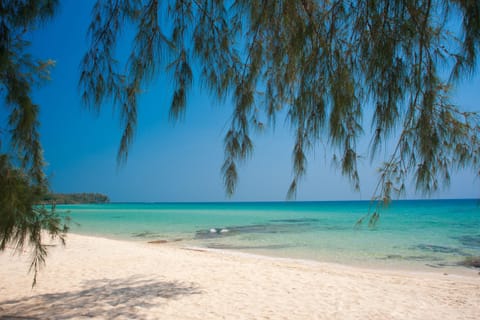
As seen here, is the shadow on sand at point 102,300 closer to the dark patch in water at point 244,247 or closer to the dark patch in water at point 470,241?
the dark patch in water at point 244,247

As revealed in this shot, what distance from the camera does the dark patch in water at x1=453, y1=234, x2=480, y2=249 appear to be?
12.0m

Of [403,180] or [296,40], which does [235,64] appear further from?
[403,180]

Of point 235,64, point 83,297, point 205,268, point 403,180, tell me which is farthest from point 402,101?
point 205,268

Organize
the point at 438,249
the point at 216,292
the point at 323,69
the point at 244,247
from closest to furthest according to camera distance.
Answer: the point at 323,69 → the point at 216,292 → the point at 438,249 → the point at 244,247

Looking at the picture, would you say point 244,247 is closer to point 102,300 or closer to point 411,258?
point 411,258

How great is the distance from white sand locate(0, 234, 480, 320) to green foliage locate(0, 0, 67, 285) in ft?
4.34

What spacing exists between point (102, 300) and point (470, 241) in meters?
13.6

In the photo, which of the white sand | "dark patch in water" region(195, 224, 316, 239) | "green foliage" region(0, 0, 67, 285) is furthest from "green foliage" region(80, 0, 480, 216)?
"dark patch in water" region(195, 224, 316, 239)

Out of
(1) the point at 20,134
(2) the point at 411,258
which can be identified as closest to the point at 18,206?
(1) the point at 20,134

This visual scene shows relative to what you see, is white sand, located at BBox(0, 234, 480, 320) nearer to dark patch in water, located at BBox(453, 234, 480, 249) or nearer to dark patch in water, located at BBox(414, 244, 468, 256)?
dark patch in water, located at BBox(414, 244, 468, 256)

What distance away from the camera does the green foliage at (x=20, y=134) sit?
7.75ft

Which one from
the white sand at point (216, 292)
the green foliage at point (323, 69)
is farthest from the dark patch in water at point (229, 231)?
the green foliage at point (323, 69)

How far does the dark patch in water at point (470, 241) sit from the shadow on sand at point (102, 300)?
10.9 meters

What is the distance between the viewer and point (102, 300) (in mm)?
4559
